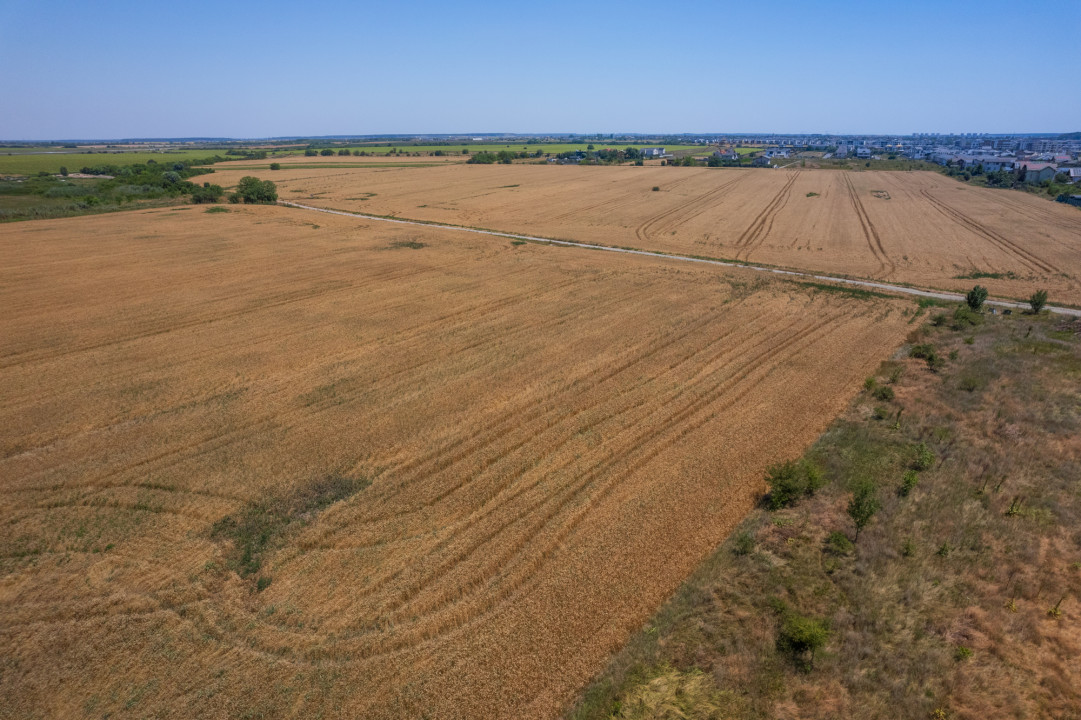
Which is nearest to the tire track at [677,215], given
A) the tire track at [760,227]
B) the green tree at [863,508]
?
the tire track at [760,227]

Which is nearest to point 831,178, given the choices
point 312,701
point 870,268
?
point 870,268

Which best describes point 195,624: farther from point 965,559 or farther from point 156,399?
point 965,559

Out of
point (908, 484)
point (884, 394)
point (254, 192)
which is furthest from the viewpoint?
point (254, 192)

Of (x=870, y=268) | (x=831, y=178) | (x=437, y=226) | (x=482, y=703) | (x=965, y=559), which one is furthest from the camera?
(x=831, y=178)

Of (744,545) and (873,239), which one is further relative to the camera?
(873,239)

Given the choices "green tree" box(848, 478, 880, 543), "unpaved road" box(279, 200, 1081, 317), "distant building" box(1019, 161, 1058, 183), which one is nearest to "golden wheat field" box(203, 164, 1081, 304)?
"unpaved road" box(279, 200, 1081, 317)

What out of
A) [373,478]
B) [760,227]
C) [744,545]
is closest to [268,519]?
A: [373,478]

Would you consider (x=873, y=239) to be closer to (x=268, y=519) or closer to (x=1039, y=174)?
(x=268, y=519)

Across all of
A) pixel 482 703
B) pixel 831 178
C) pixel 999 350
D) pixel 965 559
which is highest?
pixel 831 178
